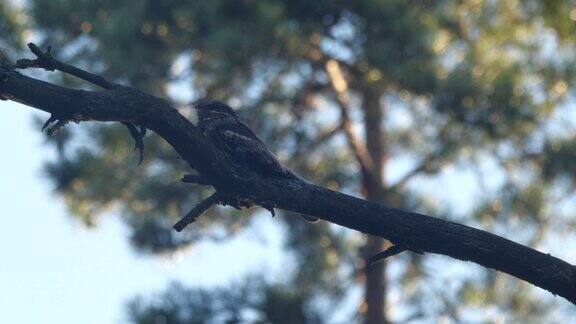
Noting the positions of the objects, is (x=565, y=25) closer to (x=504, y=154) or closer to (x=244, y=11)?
(x=504, y=154)

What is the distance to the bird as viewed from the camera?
14.7ft

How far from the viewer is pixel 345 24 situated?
912 cm

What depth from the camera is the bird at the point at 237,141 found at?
14.7 feet

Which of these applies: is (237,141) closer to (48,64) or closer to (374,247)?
(48,64)

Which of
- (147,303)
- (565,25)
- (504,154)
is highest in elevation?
(565,25)

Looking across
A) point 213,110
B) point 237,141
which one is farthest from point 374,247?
point 237,141

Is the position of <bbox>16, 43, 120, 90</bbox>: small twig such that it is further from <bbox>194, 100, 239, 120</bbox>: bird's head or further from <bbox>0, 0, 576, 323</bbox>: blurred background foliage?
<bbox>0, 0, 576, 323</bbox>: blurred background foliage

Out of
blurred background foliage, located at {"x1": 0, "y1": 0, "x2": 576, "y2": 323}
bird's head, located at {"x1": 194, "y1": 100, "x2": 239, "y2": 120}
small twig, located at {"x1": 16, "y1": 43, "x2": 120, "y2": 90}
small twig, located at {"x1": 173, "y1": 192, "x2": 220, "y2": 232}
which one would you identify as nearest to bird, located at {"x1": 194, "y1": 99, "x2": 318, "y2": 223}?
bird's head, located at {"x1": 194, "y1": 100, "x2": 239, "y2": 120}

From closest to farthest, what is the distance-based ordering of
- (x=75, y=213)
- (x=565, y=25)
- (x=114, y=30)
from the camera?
(x=114, y=30) → (x=565, y=25) → (x=75, y=213)

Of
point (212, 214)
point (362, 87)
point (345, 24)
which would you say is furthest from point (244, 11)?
point (212, 214)

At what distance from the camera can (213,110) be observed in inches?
218

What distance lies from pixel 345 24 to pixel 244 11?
991 mm

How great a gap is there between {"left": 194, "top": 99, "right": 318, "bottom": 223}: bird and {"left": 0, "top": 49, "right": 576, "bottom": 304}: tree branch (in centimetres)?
19

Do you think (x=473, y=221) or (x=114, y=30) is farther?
(x=473, y=221)
